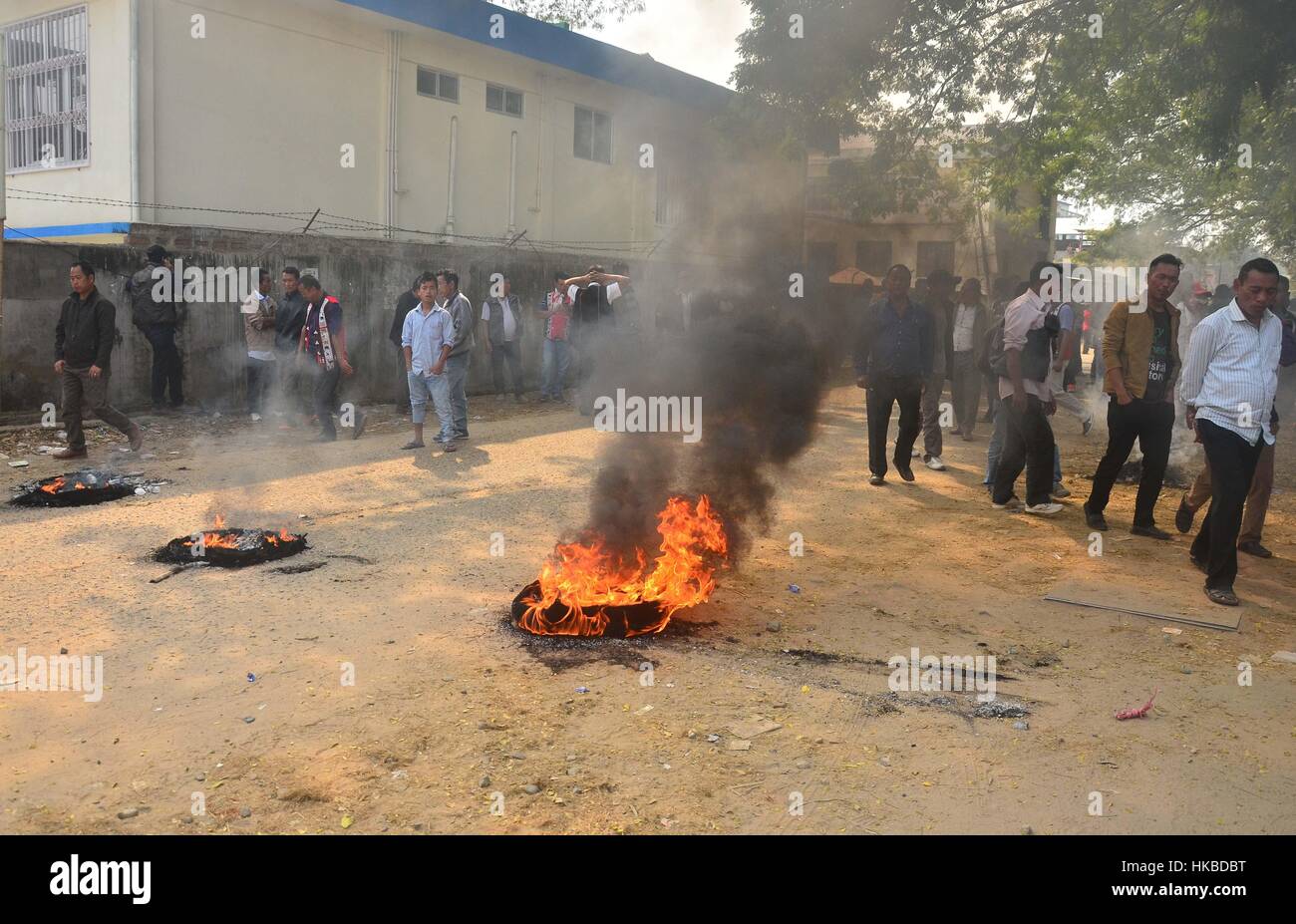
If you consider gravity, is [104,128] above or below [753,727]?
above

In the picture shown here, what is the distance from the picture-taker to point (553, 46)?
59.8 ft

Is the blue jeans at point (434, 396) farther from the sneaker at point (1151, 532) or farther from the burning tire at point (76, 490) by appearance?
the sneaker at point (1151, 532)

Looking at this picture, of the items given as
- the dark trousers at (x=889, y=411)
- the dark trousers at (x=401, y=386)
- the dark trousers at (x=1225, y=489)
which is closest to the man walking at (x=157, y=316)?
the dark trousers at (x=401, y=386)

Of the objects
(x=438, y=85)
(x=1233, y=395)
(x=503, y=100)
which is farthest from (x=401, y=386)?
(x=1233, y=395)

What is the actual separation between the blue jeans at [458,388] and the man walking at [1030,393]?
5326 mm

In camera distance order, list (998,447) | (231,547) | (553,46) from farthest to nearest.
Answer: (553,46) < (998,447) < (231,547)

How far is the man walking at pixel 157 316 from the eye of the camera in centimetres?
1174

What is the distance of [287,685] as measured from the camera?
13.9 feet

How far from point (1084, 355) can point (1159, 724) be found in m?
29.0

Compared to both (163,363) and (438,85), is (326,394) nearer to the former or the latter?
(163,363)

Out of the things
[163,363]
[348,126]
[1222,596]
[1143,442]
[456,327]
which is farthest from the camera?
[348,126]

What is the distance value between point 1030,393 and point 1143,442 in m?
0.96

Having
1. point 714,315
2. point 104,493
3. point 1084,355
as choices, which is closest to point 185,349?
point 104,493

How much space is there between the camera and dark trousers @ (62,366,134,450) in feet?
30.1
